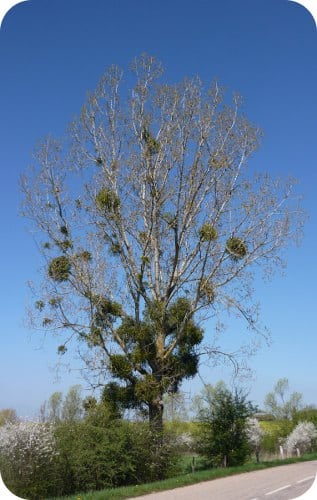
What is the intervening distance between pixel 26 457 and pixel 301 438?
21.2 m

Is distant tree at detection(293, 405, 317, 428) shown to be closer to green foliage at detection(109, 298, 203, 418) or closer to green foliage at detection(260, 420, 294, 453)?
green foliage at detection(260, 420, 294, 453)

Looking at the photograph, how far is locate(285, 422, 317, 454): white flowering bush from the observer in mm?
29047

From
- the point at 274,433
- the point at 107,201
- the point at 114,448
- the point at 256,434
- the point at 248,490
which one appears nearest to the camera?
the point at 248,490

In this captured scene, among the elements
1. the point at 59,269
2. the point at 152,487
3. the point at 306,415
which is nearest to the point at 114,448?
the point at 152,487

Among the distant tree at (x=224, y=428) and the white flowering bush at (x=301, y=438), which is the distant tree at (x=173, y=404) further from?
the white flowering bush at (x=301, y=438)

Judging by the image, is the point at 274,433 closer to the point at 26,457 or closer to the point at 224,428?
the point at 224,428

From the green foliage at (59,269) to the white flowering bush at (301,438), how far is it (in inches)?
730

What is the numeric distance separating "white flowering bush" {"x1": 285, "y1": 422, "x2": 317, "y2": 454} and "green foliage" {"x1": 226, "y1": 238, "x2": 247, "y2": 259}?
1661cm

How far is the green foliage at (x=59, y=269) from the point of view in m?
16.3

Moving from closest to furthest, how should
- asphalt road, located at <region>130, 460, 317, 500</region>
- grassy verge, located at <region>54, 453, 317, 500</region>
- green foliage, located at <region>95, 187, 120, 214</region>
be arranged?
asphalt road, located at <region>130, 460, 317, 500</region> < grassy verge, located at <region>54, 453, 317, 500</region> < green foliage, located at <region>95, 187, 120, 214</region>

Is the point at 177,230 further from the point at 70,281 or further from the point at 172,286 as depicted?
the point at 70,281

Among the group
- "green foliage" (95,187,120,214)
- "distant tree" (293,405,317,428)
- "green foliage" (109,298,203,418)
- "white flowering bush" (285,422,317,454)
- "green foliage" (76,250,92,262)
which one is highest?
"green foliage" (95,187,120,214)

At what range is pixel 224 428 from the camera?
19.1 m

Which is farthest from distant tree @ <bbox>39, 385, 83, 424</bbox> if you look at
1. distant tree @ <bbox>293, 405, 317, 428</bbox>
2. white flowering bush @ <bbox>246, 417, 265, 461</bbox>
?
distant tree @ <bbox>293, 405, 317, 428</bbox>
